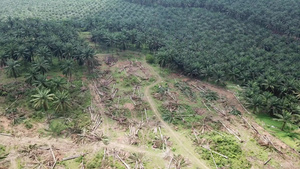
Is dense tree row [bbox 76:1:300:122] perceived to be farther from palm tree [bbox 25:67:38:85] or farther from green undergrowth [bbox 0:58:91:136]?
palm tree [bbox 25:67:38:85]

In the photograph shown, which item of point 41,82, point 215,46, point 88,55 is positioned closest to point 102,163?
point 41,82

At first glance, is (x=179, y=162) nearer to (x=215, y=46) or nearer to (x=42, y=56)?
(x=42, y=56)

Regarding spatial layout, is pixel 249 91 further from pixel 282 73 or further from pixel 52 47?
pixel 52 47

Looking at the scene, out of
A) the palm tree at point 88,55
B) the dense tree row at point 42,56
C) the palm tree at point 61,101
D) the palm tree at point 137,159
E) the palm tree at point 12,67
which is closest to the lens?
the palm tree at point 137,159

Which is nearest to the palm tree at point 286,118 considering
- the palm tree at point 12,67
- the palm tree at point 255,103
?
the palm tree at point 255,103

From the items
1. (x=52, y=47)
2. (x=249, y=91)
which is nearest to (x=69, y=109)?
(x=52, y=47)

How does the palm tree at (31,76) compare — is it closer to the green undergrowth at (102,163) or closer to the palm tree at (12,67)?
the palm tree at (12,67)
